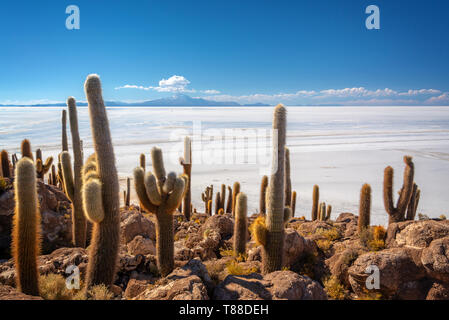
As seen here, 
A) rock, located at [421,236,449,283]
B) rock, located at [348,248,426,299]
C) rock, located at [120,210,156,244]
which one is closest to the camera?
rock, located at [421,236,449,283]

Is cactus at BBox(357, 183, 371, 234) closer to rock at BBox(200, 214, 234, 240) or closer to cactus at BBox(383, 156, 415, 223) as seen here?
cactus at BBox(383, 156, 415, 223)

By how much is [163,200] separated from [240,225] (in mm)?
2659

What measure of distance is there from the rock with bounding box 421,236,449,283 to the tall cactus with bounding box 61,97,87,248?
26.5ft

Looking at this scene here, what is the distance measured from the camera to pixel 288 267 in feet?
21.3

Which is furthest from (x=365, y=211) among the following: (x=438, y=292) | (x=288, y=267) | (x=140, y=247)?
(x=140, y=247)

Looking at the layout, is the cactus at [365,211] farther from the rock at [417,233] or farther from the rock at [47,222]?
the rock at [47,222]

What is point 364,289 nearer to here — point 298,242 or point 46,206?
point 298,242

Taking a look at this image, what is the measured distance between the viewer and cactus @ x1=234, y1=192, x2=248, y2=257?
7714 millimetres

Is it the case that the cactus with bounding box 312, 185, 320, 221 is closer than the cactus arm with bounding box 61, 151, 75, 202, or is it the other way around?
the cactus arm with bounding box 61, 151, 75, 202

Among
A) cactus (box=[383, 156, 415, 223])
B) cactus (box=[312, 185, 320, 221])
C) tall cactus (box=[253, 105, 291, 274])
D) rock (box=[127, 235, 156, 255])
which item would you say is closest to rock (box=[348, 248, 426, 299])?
tall cactus (box=[253, 105, 291, 274])

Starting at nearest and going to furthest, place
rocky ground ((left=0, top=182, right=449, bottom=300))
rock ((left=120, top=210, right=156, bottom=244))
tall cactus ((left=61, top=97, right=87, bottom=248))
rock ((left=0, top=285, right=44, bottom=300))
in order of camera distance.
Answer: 1. rock ((left=0, top=285, right=44, bottom=300))
2. rocky ground ((left=0, top=182, right=449, bottom=300))
3. tall cactus ((left=61, top=97, right=87, bottom=248))
4. rock ((left=120, top=210, right=156, bottom=244))
